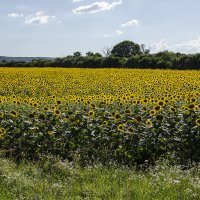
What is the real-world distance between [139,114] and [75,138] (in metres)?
1.37

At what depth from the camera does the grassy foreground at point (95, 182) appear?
19.4 ft

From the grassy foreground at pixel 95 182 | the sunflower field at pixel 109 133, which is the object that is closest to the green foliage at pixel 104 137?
the sunflower field at pixel 109 133

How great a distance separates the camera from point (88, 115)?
892cm

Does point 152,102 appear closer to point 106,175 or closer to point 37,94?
point 106,175

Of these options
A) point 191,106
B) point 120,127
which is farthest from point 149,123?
point 191,106

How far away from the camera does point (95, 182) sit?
6535mm

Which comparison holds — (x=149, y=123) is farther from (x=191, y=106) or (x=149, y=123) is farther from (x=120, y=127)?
(x=191, y=106)

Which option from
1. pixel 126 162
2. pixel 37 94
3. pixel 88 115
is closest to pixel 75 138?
pixel 88 115

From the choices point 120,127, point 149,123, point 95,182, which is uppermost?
point 149,123

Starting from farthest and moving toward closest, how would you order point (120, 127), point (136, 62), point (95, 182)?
point (136, 62) < point (120, 127) < point (95, 182)

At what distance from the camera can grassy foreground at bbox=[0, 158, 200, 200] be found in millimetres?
5922

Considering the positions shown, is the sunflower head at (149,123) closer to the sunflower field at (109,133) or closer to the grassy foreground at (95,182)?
the sunflower field at (109,133)

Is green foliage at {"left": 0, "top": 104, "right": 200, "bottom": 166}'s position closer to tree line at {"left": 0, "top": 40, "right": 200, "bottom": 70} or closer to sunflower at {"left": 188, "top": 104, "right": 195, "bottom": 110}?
sunflower at {"left": 188, "top": 104, "right": 195, "bottom": 110}

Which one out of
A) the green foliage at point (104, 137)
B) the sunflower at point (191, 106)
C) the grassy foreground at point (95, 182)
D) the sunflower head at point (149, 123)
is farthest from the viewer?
the sunflower at point (191, 106)
